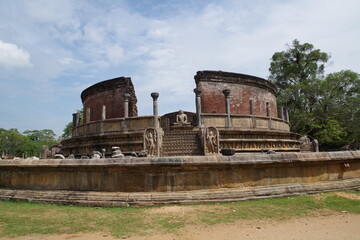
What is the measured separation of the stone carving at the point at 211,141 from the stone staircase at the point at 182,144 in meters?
0.60

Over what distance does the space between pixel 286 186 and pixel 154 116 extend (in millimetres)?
7900

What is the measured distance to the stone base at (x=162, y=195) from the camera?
14.9 ft

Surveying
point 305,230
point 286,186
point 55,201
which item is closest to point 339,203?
point 286,186

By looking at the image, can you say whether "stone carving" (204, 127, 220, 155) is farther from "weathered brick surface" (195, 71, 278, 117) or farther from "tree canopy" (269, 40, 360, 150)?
"tree canopy" (269, 40, 360, 150)

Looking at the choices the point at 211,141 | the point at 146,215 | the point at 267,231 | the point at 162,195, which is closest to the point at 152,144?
the point at 211,141

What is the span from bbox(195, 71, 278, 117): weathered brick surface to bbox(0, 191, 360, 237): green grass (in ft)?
46.8

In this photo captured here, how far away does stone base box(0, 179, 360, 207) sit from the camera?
4535mm

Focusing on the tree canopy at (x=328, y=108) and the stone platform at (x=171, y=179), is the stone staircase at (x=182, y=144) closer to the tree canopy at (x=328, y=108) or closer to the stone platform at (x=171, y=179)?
the stone platform at (x=171, y=179)

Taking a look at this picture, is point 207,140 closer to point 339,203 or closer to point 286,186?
point 286,186

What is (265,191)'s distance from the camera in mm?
4887

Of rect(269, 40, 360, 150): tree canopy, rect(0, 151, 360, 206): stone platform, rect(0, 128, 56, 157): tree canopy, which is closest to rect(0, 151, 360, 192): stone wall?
rect(0, 151, 360, 206): stone platform

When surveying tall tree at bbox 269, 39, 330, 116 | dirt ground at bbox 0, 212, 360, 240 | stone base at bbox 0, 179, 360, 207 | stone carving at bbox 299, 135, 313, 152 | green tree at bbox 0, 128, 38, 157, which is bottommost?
dirt ground at bbox 0, 212, 360, 240

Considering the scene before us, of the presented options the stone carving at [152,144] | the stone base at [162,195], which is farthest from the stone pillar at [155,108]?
the stone base at [162,195]

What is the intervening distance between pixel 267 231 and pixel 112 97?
17442 mm
